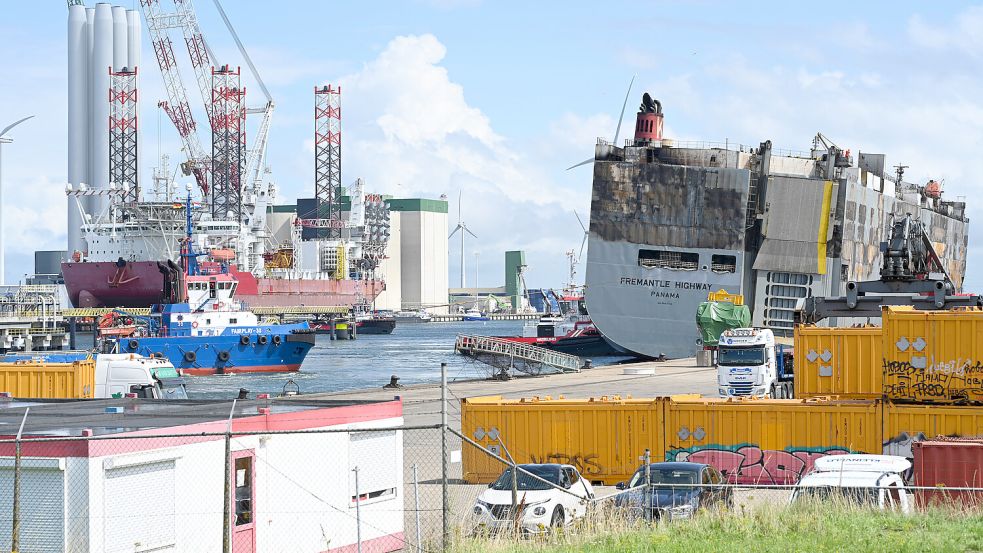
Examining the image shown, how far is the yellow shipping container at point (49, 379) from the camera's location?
35688 mm

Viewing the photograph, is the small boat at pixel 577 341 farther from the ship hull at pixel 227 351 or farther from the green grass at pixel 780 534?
the green grass at pixel 780 534

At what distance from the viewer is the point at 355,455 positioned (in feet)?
55.2

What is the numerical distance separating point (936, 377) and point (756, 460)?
3836 millimetres

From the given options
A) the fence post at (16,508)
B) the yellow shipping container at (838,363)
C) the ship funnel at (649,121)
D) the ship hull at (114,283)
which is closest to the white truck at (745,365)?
the yellow shipping container at (838,363)

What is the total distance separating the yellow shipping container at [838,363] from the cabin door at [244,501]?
57.7ft

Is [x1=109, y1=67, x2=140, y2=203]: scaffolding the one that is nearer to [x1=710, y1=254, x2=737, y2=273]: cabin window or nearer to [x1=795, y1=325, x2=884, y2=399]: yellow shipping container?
[x1=710, y1=254, x2=737, y2=273]: cabin window

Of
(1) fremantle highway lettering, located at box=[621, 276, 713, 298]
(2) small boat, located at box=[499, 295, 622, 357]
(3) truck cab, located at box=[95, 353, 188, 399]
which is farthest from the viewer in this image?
(2) small boat, located at box=[499, 295, 622, 357]

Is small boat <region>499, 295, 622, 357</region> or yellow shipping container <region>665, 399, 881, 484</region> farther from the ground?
yellow shipping container <region>665, 399, 881, 484</region>

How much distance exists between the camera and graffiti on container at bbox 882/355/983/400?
22.9 metres

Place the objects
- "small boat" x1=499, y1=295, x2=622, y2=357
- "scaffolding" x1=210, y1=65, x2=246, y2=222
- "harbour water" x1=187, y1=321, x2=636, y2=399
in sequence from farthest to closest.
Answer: "scaffolding" x1=210, y1=65, x2=246, y2=222 < "small boat" x1=499, y1=295, x2=622, y2=357 < "harbour water" x1=187, y1=321, x2=636, y2=399

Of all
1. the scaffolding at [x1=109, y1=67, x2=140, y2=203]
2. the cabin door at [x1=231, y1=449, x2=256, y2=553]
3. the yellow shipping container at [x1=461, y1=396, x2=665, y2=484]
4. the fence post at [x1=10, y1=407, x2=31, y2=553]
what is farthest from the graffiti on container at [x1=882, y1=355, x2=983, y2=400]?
the scaffolding at [x1=109, y1=67, x2=140, y2=203]

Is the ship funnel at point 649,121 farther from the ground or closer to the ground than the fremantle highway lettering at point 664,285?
farther from the ground

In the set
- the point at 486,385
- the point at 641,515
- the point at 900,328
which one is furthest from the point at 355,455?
the point at 486,385

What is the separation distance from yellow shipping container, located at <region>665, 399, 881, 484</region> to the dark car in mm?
5292
